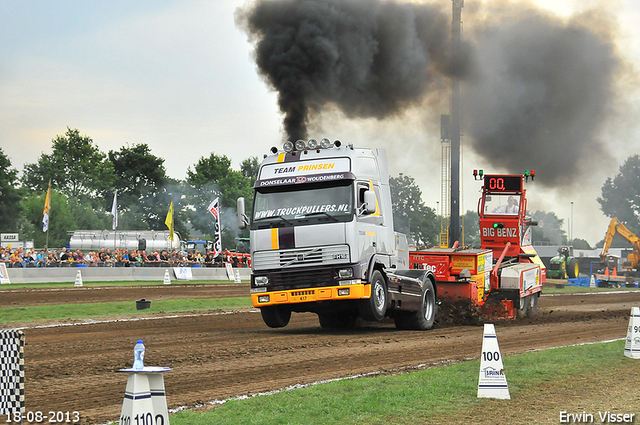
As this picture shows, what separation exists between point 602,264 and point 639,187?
2755 inches

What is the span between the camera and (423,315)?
1612 cm

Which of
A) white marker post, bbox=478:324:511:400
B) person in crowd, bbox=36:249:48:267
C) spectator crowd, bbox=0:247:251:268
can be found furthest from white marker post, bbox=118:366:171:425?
person in crowd, bbox=36:249:48:267

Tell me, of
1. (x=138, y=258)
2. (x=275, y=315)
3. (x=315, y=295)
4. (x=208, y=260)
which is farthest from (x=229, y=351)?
(x=208, y=260)

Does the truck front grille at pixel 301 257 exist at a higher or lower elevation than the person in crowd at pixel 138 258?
higher

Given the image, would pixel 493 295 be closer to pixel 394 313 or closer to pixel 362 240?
pixel 394 313

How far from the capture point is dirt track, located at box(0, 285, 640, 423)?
8.59m

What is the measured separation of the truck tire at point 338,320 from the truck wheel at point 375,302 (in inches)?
89.0

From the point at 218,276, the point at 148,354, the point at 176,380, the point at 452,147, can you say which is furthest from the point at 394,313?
the point at 218,276

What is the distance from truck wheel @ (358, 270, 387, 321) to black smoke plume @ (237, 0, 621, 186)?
6.46m

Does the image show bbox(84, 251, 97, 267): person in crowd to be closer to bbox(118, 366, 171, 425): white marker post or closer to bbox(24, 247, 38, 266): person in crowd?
bbox(24, 247, 38, 266): person in crowd

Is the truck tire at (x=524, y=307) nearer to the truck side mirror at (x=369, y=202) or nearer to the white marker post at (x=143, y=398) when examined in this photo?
the truck side mirror at (x=369, y=202)

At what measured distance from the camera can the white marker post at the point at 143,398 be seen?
4.71m

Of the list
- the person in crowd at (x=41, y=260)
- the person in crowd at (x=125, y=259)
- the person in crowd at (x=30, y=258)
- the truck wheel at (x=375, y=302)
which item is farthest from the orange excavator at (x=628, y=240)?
the truck wheel at (x=375, y=302)

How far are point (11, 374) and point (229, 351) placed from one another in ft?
20.3
